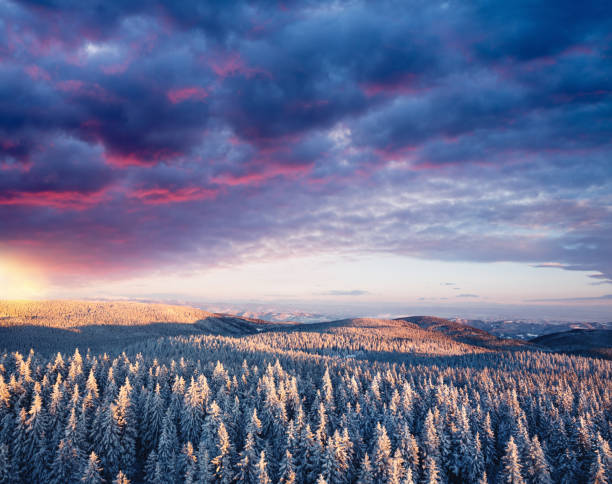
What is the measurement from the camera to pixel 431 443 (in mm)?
60812

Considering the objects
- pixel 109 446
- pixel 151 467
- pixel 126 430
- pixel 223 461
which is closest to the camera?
pixel 223 461

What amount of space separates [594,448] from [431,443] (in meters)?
29.7

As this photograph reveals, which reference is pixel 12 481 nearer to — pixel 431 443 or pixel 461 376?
pixel 431 443

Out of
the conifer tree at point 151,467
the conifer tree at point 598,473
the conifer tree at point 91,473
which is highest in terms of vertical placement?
the conifer tree at point 598,473

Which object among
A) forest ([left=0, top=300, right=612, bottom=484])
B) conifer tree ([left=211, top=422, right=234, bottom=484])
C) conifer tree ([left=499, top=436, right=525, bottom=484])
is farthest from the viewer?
forest ([left=0, top=300, right=612, bottom=484])

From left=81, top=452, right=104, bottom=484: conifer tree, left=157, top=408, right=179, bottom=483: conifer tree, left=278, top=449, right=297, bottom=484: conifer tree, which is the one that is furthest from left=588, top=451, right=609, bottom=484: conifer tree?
left=81, top=452, right=104, bottom=484: conifer tree

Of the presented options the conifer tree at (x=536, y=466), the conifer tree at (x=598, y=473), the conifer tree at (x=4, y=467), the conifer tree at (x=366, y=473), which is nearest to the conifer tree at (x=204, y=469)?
the conifer tree at (x=366, y=473)

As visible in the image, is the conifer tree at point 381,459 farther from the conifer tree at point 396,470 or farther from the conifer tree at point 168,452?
the conifer tree at point 168,452

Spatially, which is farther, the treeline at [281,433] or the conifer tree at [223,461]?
the treeline at [281,433]

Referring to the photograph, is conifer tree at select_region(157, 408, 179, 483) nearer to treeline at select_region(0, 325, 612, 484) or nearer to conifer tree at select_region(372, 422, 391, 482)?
treeline at select_region(0, 325, 612, 484)

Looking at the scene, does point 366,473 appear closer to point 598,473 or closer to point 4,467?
point 598,473

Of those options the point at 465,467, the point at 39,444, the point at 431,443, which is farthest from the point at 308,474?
the point at 39,444

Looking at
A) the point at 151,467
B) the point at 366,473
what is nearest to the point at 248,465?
the point at 366,473

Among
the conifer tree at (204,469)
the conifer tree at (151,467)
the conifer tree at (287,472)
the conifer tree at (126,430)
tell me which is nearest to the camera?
the conifer tree at (204,469)
